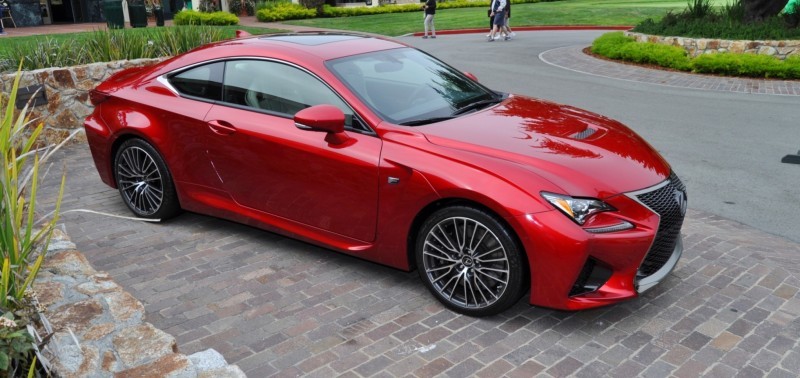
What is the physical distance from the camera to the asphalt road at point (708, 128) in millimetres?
7039

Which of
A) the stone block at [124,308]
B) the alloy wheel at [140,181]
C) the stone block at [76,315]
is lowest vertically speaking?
the alloy wheel at [140,181]

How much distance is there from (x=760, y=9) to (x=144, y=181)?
16567 millimetres

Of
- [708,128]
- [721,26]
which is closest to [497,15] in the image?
[721,26]

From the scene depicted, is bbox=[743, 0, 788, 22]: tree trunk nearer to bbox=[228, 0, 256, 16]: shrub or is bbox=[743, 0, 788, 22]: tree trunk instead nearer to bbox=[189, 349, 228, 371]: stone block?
bbox=[189, 349, 228, 371]: stone block

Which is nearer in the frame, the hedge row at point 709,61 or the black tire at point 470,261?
the black tire at point 470,261

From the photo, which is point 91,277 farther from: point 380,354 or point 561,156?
point 561,156

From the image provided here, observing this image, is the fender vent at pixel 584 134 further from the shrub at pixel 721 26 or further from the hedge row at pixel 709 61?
the shrub at pixel 721 26

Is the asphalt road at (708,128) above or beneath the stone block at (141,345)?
beneath

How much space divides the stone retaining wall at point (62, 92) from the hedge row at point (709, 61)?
1203cm

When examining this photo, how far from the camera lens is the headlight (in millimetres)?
4125

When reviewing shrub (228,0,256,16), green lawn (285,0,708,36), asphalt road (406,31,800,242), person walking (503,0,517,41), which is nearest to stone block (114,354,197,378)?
asphalt road (406,31,800,242)

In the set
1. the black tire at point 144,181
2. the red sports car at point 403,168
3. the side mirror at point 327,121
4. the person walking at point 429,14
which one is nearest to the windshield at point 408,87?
the red sports car at point 403,168

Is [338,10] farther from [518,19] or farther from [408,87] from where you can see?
[408,87]

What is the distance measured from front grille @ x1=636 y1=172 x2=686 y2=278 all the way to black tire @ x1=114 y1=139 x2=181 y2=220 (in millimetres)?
3864
